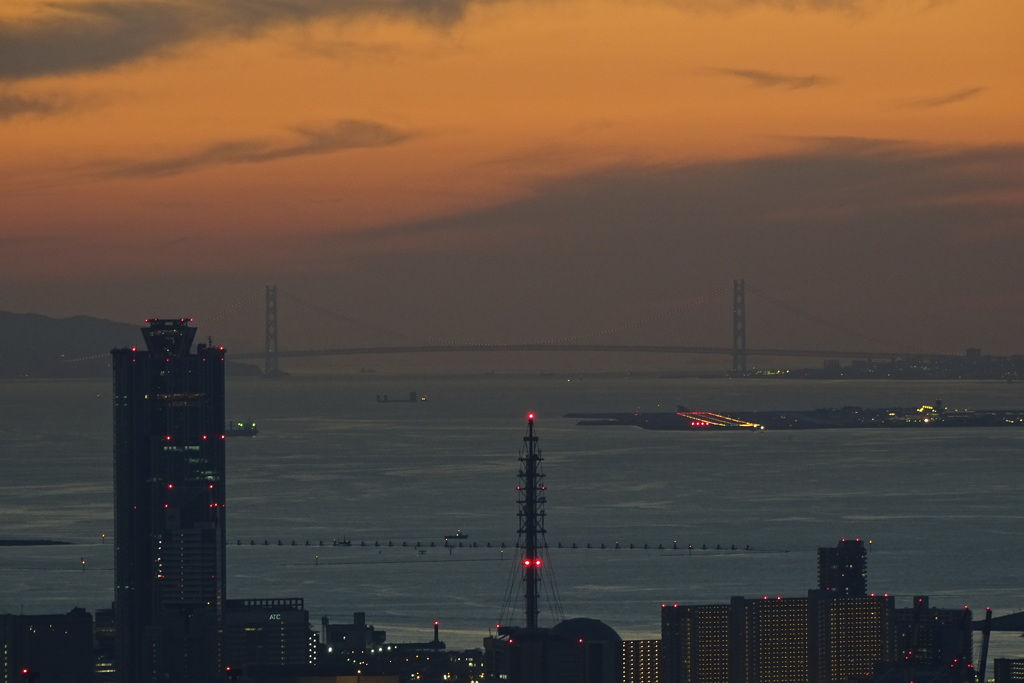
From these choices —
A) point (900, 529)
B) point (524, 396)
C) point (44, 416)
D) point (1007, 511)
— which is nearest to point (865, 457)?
point (1007, 511)

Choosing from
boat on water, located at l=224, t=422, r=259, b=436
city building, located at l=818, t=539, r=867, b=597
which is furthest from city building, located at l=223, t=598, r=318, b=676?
boat on water, located at l=224, t=422, r=259, b=436

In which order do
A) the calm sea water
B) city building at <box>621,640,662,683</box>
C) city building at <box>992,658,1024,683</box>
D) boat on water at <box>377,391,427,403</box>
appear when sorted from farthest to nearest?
boat on water at <box>377,391,427,403</box>, the calm sea water, city building at <box>621,640,662,683</box>, city building at <box>992,658,1024,683</box>

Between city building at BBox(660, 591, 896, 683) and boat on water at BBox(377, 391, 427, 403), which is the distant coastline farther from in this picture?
boat on water at BBox(377, 391, 427, 403)

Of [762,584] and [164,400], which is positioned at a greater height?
[164,400]

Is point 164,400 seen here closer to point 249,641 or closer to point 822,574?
point 249,641

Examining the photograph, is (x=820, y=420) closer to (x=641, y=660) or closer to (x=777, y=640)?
(x=777, y=640)

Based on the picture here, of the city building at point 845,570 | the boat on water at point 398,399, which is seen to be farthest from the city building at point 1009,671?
the boat on water at point 398,399
